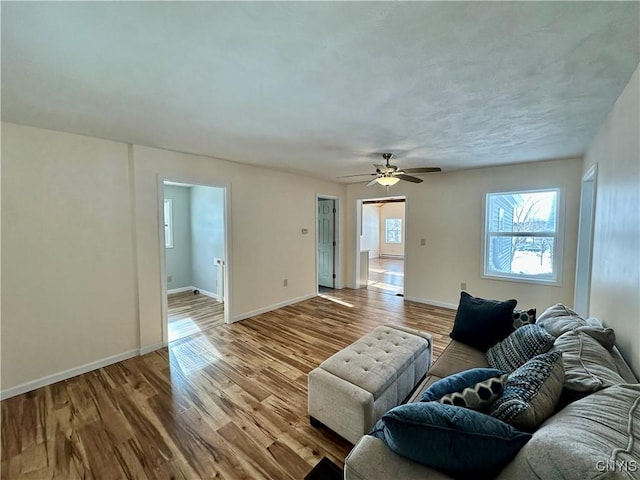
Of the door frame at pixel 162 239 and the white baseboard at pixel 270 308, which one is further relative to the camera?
the white baseboard at pixel 270 308

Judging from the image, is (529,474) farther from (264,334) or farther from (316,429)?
(264,334)

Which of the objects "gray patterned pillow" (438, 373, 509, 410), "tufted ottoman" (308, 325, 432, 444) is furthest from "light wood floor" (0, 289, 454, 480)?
"gray patterned pillow" (438, 373, 509, 410)

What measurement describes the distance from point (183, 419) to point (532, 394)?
2.31 metres

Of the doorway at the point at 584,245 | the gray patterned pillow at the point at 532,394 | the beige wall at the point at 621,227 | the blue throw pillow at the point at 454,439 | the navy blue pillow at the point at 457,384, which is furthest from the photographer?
the doorway at the point at 584,245

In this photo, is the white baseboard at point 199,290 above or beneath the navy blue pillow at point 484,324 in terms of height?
beneath

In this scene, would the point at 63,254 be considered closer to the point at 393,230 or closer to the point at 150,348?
the point at 150,348

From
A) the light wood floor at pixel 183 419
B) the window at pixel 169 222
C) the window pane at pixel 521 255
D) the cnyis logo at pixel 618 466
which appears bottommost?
the light wood floor at pixel 183 419

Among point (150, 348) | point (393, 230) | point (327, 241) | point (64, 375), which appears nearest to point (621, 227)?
point (150, 348)

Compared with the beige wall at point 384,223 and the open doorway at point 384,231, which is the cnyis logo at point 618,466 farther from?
the beige wall at point 384,223

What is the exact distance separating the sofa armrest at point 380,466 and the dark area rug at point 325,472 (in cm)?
56

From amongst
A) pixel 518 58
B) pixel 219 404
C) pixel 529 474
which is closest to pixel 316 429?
pixel 219 404

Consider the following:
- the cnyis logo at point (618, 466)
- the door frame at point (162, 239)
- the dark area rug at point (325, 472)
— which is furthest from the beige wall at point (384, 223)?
the cnyis logo at point (618, 466)

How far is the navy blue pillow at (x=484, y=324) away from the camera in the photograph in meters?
2.23

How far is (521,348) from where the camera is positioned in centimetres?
176
